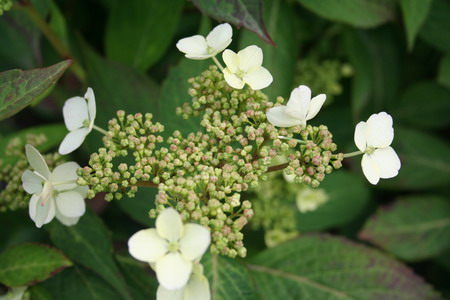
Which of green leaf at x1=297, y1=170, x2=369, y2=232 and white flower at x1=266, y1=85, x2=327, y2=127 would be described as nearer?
white flower at x1=266, y1=85, x2=327, y2=127

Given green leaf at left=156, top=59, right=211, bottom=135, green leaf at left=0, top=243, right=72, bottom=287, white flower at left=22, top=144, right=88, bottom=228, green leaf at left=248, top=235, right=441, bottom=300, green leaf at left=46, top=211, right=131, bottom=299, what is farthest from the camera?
green leaf at left=248, top=235, right=441, bottom=300

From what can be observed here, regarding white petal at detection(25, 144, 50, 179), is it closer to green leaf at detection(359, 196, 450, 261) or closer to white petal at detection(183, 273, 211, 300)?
white petal at detection(183, 273, 211, 300)

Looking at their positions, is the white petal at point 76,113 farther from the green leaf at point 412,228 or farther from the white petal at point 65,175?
the green leaf at point 412,228

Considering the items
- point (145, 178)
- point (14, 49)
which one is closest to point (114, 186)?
point (145, 178)

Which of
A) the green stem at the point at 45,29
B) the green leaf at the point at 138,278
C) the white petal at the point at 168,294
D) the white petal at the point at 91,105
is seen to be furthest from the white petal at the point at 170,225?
the green stem at the point at 45,29

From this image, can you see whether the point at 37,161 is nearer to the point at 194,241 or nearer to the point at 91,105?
the point at 91,105

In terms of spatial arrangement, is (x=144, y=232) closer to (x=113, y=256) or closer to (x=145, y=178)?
(x=145, y=178)

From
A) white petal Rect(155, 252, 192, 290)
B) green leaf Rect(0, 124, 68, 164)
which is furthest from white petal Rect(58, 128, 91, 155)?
green leaf Rect(0, 124, 68, 164)
